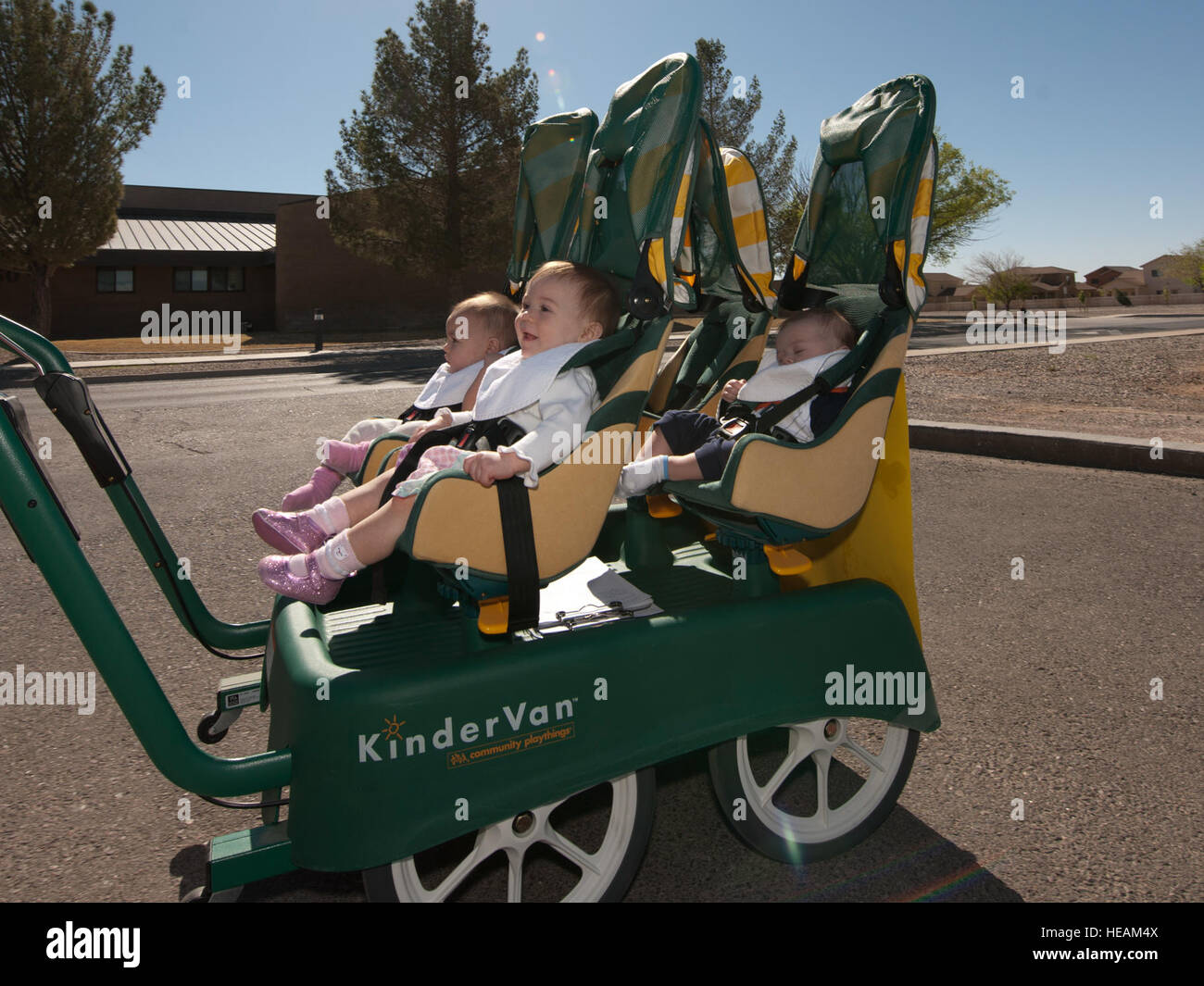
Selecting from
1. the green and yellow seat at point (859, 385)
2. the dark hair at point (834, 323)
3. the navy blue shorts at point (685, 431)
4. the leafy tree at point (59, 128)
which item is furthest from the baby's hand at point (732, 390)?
the leafy tree at point (59, 128)

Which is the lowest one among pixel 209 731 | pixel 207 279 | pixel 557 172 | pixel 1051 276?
pixel 209 731

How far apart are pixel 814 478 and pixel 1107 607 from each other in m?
2.62

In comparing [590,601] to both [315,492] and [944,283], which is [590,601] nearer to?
[315,492]

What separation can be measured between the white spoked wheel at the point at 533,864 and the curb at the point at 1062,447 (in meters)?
5.28

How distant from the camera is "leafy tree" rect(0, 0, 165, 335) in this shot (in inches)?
835

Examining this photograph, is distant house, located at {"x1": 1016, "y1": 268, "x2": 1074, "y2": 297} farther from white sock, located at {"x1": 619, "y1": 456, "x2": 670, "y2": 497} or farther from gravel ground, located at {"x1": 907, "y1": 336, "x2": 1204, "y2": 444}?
white sock, located at {"x1": 619, "y1": 456, "x2": 670, "y2": 497}

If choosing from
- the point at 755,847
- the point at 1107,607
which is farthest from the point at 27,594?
the point at 1107,607

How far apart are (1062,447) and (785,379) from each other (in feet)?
18.0

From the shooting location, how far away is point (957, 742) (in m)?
3.19

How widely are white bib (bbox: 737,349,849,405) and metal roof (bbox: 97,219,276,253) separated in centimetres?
3375

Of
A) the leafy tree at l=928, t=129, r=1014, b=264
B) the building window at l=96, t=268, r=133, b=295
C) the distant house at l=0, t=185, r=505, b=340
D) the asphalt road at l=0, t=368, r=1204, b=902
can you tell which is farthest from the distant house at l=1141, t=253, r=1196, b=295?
the asphalt road at l=0, t=368, r=1204, b=902

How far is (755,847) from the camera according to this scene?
2.50 metres

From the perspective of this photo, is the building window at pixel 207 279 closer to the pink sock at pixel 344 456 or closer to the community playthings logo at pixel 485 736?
the pink sock at pixel 344 456

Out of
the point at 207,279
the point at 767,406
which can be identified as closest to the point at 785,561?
the point at 767,406
